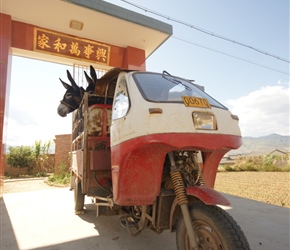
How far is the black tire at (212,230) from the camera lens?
171 centimetres

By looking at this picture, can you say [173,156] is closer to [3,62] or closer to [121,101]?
[121,101]

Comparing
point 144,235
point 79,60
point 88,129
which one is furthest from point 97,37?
point 144,235

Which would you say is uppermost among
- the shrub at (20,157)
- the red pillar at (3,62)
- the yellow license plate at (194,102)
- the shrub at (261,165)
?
the red pillar at (3,62)

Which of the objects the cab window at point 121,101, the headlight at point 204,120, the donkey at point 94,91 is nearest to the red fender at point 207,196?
the headlight at point 204,120

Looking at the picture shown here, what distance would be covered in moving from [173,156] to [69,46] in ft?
22.0

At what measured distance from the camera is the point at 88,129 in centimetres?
322

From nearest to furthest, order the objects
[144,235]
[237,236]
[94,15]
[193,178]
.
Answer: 1. [237,236]
2. [193,178]
3. [144,235]
4. [94,15]

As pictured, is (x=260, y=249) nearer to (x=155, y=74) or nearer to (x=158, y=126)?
(x=158, y=126)

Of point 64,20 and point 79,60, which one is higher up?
point 64,20

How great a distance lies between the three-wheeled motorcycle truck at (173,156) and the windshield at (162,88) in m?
0.01

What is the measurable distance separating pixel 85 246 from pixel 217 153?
7.44ft

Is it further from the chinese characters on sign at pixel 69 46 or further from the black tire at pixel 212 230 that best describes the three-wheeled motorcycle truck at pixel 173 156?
the chinese characters on sign at pixel 69 46

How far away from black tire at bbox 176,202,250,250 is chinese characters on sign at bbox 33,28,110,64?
23.5 ft

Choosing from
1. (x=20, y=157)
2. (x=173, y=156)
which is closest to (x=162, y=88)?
(x=173, y=156)
